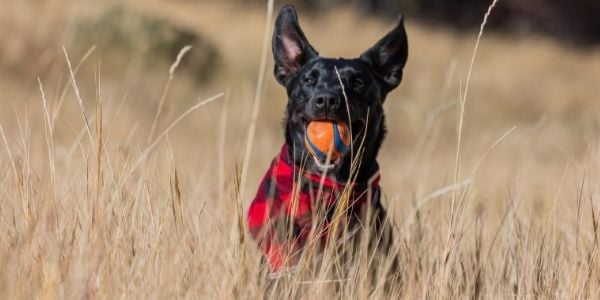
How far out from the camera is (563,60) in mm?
25016

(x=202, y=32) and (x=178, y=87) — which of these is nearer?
(x=178, y=87)

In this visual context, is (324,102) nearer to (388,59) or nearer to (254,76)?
(388,59)

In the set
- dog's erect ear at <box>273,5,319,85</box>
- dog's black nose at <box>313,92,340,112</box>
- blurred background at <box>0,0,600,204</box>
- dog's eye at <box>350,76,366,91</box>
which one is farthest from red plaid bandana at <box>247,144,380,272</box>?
blurred background at <box>0,0,600,204</box>

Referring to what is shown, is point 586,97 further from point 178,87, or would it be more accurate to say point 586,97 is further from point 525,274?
point 525,274

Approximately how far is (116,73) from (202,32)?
3622 millimetres

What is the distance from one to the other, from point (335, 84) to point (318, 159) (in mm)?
372

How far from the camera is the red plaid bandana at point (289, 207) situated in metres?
4.34

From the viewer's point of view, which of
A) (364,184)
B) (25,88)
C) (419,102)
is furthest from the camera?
(419,102)

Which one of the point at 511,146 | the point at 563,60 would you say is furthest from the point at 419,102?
the point at 563,60

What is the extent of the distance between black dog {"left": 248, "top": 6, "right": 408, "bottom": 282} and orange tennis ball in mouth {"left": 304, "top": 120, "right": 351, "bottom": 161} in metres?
0.05

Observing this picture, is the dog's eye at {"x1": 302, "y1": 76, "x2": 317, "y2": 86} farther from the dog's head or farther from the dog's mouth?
the dog's mouth

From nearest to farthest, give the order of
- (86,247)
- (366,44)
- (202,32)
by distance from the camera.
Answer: (86,247), (202,32), (366,44)

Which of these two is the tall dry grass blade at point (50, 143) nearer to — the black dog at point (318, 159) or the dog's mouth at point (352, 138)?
the black dog at point (318, 159)

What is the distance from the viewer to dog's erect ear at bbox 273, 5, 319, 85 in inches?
201
